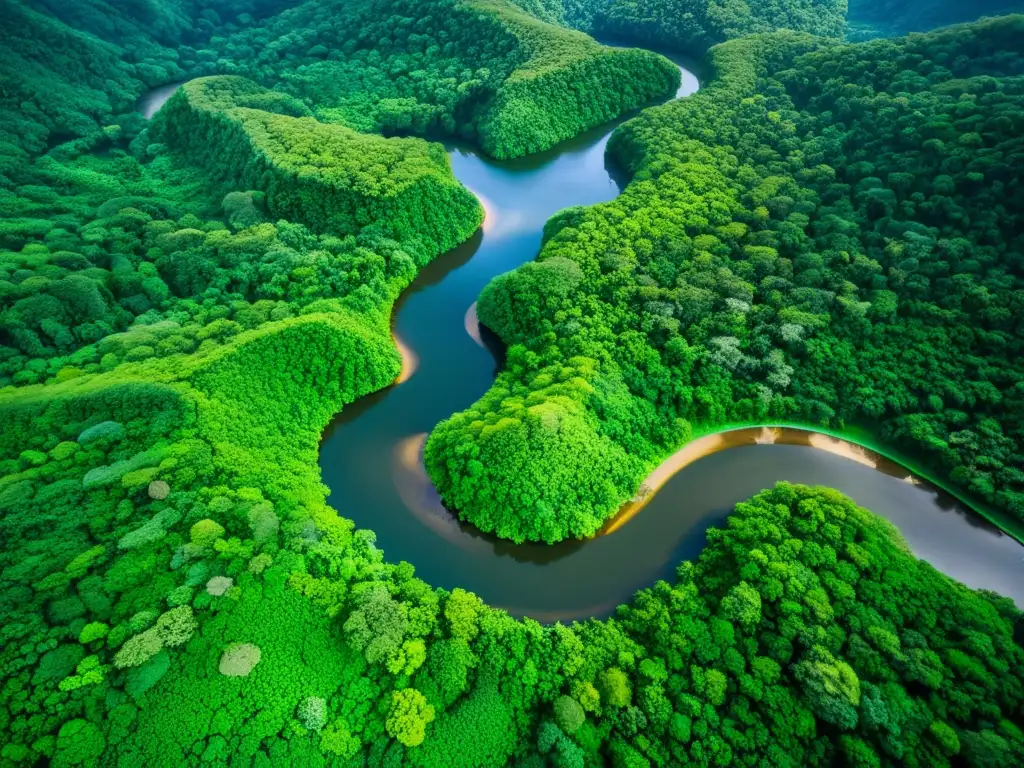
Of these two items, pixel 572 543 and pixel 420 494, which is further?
pixel 420 494

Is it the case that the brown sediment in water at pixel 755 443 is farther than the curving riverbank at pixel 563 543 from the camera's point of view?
Yes

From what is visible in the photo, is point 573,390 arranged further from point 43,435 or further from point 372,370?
point 43,435

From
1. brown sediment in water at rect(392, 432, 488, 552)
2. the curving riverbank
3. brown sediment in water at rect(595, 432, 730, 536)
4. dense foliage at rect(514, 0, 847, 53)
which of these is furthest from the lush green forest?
dense foliage at rect(514, 0, 847, 53)

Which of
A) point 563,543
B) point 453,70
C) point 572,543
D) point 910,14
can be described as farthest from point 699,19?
point 563,543

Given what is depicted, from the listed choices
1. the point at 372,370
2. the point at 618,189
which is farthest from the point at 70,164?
the point at 618,189

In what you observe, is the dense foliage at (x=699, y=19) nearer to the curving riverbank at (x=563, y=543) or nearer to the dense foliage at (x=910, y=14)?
the dense foliage at (x=910, y=14)

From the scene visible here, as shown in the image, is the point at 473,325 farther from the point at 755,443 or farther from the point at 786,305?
the point at 786,305

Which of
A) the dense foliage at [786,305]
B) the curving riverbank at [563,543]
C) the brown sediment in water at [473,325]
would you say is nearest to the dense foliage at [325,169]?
the brown sediment in water at [473,325]
